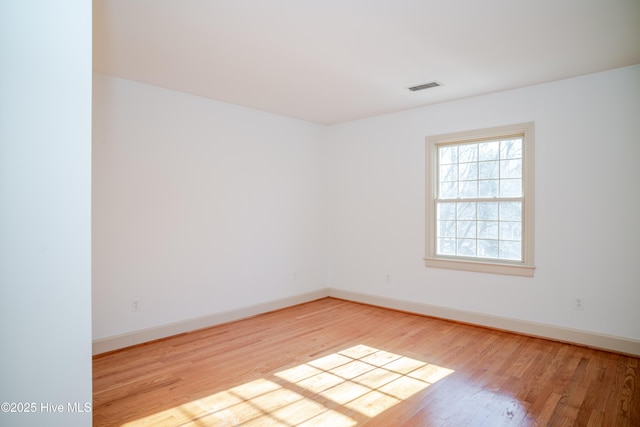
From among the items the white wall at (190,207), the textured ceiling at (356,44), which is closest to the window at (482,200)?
the textured ceiling at (356,44)

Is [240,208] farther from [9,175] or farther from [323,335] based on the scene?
[9,175]

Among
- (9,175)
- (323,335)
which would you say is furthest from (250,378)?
(9,175)

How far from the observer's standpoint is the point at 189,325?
4223mm

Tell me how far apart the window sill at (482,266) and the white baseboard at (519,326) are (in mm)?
530

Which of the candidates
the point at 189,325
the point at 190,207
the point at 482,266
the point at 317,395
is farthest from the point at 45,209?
the point at 482,266

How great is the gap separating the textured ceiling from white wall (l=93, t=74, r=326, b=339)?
487 mm

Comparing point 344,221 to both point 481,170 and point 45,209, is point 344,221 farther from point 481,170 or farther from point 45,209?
point 45,209

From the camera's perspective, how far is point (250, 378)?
3.02m

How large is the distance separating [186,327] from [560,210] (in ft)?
14.3

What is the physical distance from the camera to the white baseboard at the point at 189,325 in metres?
3.60

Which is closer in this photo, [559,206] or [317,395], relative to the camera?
[317,395]

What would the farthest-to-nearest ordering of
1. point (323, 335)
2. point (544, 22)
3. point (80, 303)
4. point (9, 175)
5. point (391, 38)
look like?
point (323, 335) → point (391, 38) → point (544, 22) → point (80, 303) → point (9, 175)

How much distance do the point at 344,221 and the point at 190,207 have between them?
251cm

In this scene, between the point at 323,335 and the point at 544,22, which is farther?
the point at 323,335
